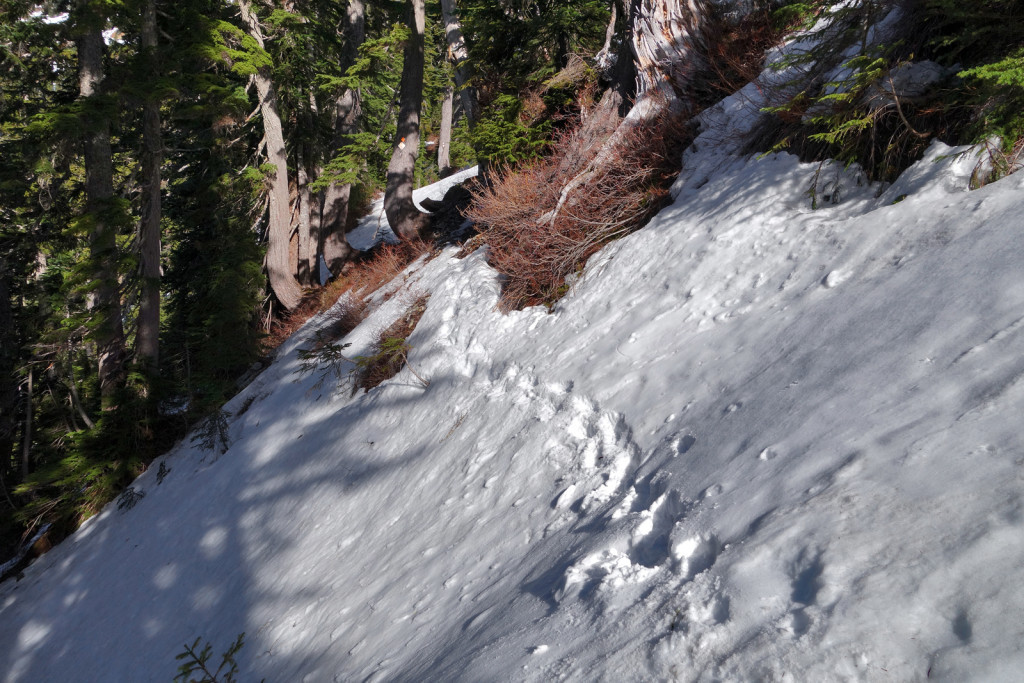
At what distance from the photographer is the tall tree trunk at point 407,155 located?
547 inches

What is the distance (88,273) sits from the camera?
10688mm

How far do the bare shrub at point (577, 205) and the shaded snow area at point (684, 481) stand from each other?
1.20 feet

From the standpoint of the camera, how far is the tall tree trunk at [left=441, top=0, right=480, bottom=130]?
12.4 metres

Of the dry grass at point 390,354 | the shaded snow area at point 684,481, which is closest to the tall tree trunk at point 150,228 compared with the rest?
the shaded snow area at point 684,481

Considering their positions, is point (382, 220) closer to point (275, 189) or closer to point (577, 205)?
point (275, 189)

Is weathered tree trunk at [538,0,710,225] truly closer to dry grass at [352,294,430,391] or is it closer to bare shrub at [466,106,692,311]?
bare shrub at [466,106,692,311]

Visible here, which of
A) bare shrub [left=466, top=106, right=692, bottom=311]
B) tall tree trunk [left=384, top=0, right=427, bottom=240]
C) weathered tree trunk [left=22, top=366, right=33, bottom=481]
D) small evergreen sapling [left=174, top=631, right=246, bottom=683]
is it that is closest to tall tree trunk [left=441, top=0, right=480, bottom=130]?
tall tree trunk [left=384, top=0, right=427, bottom=240]

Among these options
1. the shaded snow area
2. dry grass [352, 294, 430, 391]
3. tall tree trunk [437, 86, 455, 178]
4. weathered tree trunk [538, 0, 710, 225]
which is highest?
tall tree trunk [437, 86, 455, 178]

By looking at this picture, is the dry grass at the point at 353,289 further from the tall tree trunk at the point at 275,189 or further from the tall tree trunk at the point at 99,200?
the tall tree trunk at the point at 99,200

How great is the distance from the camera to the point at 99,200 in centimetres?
1070

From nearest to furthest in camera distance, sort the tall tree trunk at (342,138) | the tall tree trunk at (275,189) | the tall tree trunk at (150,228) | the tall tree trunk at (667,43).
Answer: the tall tree trunk at (667,43)
the tall tree trunk at (150,228)
the tall tree trunk at (275,189)
the tall tree trunk at (342,138)

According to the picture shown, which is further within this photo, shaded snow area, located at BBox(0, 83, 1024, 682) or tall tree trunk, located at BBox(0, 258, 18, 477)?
tall tree trunk, located at BBox(0, 258, 18, 477)

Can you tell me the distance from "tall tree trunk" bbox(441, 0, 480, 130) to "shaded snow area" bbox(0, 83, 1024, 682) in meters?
5.29

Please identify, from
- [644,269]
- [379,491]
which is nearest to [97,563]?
[379,491]
